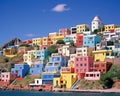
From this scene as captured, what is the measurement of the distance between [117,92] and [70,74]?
9.75 m

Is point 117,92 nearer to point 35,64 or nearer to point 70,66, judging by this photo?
point 70,66

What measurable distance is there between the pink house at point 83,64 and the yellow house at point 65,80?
1.42 meters

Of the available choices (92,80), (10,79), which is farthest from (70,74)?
(10,79)

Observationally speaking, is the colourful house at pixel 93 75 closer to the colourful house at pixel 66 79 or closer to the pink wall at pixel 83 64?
the pink wall at pixel 83 64

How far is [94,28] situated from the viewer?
85125 mm

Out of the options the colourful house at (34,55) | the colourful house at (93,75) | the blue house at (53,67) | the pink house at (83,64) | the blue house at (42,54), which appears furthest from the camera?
the colourful house at (34,55)

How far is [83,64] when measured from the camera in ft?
202

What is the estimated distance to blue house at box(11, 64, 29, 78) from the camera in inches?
2790

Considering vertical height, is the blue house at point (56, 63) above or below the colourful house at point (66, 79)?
above

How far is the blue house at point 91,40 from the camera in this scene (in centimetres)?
7288

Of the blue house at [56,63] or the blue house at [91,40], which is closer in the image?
the blue house at [56,63]

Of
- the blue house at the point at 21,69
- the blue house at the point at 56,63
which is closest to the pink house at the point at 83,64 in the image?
the blue house at the point at 56,63

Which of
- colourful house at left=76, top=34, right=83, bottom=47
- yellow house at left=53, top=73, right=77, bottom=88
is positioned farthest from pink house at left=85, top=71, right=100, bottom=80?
colourful house at left=76, top=34, right=83, bottom=47

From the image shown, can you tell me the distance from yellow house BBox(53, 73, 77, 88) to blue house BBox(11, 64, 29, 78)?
36.5 ft
